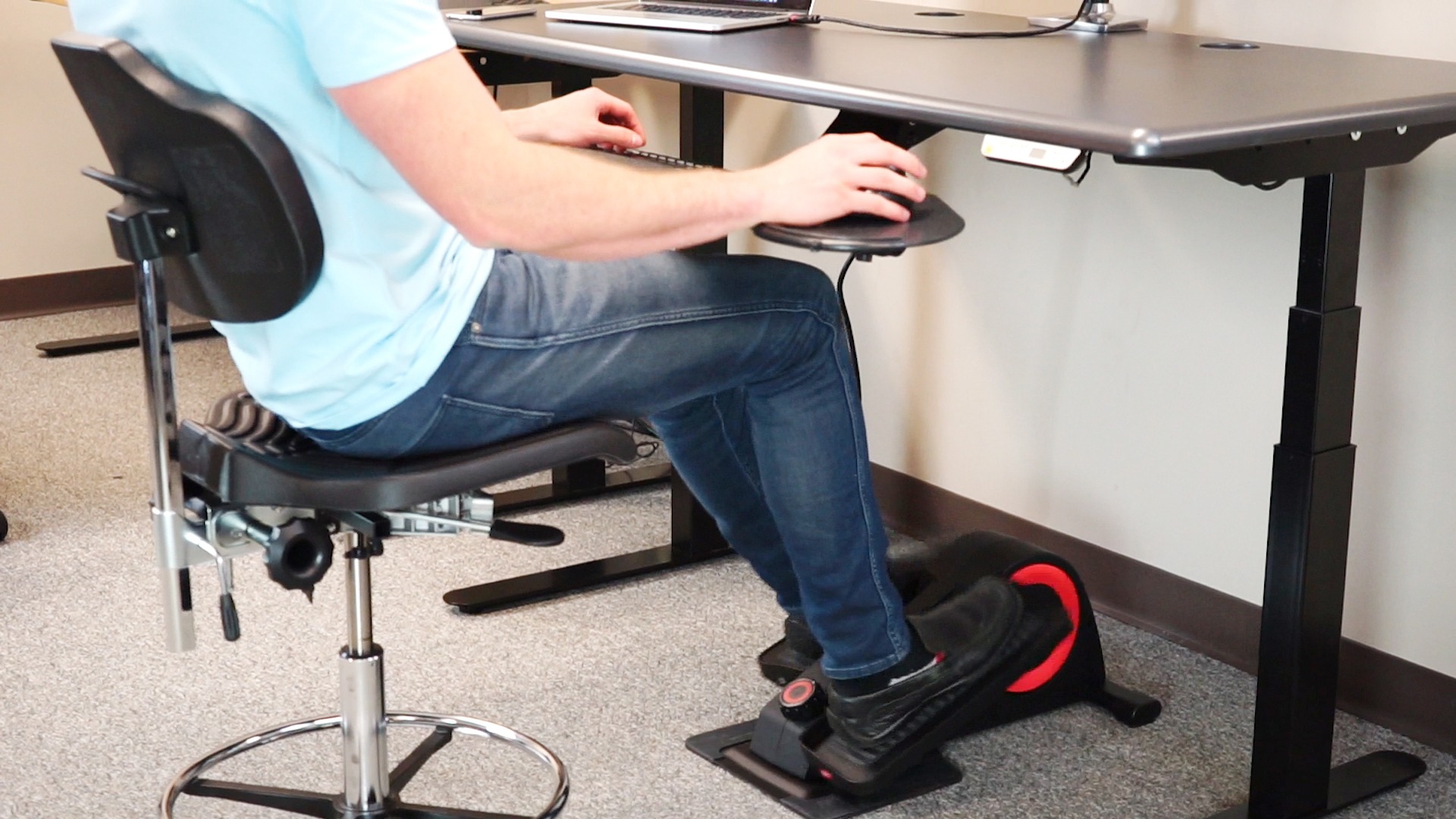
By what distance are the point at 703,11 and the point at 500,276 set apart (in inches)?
36.8

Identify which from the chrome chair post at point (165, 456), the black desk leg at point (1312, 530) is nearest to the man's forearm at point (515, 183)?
the chrome chair post at point (165, 456)

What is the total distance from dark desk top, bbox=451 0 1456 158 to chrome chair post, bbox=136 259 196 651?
61cm

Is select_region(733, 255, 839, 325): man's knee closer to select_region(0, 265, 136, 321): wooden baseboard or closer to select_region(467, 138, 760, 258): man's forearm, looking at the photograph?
select_region(467, 138, 760, 258): man's forearm

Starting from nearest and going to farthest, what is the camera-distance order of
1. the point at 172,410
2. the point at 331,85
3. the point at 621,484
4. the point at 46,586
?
the point at 331,85
the point at 172,410
the point at 46,586
the point at 621,484

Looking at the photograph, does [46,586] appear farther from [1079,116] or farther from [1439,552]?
[1439,552]

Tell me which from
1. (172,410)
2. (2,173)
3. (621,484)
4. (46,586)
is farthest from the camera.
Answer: (2,173)

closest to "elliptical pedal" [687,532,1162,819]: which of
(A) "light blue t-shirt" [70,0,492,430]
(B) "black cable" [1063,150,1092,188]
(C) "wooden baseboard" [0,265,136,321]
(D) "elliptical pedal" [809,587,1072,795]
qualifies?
(D) "elliptical pedal" [809,587,1072,795]

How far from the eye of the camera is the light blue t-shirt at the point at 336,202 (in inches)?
43.3

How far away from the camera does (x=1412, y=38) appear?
5.59ft

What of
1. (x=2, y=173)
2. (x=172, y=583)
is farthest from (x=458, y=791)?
(x=2, y=173)

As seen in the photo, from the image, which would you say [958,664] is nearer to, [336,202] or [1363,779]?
[1363,779]

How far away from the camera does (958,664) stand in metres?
1.68

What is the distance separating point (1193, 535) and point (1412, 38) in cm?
69

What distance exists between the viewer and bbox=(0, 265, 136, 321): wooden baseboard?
3.90 meters
